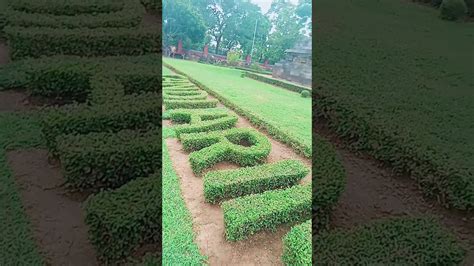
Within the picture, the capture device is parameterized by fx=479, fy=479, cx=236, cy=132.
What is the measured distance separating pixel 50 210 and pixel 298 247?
7.06ft

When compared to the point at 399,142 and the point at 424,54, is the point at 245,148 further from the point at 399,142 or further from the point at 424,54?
the point at 424,54

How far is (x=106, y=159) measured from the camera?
13.4 ft

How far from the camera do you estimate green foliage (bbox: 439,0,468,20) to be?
11.1 m

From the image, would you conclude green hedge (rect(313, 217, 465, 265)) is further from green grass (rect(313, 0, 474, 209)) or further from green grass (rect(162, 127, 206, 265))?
green grass (rect(162, 127, 206, 265))

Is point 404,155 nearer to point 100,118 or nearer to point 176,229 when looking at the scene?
point 176,229

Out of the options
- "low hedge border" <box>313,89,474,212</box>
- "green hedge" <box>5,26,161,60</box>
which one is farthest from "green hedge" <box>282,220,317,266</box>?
"green hedge" <box>5,26,161,60</box>

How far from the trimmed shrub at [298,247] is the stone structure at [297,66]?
2.72 meters

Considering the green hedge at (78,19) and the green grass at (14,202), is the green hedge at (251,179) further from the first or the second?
the green hedge at (78,19)

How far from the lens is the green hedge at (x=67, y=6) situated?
7.18m

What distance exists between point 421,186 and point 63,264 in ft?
10.7

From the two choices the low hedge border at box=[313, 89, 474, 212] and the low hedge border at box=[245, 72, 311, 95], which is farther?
the low hedge border at box=[245, 72, 311, 95]

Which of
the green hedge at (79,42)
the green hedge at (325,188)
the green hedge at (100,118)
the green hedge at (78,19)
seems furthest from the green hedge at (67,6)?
the green hedge at (325,188)

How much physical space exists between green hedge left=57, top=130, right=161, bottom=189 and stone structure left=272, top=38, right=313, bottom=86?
2.27 m

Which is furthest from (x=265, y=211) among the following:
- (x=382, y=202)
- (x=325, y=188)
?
(x=382, y=202)
